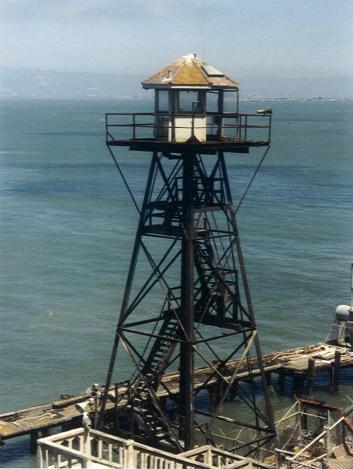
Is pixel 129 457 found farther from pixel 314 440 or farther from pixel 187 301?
pixel 187 301

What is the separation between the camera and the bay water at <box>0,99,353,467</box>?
161ft

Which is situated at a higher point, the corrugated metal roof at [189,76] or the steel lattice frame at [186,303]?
the corrugated metal roof at [189,76]

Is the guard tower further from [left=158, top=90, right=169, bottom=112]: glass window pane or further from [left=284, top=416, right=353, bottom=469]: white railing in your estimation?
[left=284, top=416, right=353, bottom=469]: white railing

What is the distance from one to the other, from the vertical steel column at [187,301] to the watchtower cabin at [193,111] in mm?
815

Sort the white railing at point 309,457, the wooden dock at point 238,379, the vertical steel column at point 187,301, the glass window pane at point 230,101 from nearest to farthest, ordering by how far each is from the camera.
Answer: the white railing at point 309,457 < the vertical steel column at point 187,301 < the glass window pane at point 230,101 < the wooden dock at point 238,379

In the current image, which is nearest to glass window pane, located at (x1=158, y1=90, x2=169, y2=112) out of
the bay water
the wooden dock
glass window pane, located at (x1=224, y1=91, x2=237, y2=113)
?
glass window pane, located at (x1=224, y1=91, x2=237, y2=113)

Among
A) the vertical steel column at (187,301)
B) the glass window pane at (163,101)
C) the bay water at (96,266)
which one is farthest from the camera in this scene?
the bay water at (96,266)

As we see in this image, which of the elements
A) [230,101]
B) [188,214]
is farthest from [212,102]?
[188,214]

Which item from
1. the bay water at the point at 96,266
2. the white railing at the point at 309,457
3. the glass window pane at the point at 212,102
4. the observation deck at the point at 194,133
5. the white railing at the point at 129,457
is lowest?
the bay water at the point at 96,266

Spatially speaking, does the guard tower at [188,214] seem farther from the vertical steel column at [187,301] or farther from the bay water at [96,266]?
the bay water at [96,266]

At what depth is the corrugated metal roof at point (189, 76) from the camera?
1187 inches

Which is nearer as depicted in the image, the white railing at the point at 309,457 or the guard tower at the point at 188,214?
the white railing at the point at 309,457

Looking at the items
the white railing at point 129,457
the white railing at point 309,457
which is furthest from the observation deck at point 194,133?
the white railing at point 129,457

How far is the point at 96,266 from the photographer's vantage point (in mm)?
70188
